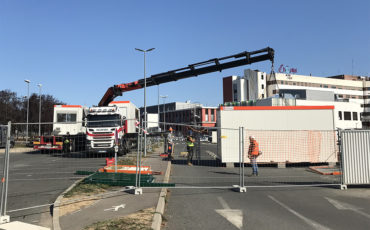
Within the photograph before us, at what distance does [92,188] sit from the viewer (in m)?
8.48

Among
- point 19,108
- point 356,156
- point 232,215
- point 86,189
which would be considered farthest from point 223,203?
point 19,108

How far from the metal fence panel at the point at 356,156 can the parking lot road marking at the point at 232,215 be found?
453 centimetres

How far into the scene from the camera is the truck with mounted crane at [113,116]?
1553 centimetres

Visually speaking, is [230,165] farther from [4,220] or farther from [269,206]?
[4,220]

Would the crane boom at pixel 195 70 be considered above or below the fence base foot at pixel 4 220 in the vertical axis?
above

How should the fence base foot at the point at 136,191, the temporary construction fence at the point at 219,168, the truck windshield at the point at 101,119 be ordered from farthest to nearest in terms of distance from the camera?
the truck windshield at the point at 101,119
the temporary construction fence at the point at 219,168
the fence base foot at the point at 136,191

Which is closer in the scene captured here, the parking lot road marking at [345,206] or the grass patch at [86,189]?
the parking lot road marking at [345,206]

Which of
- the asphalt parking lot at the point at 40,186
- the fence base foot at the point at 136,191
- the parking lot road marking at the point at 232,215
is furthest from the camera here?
the fence base foot at the point at 136,191

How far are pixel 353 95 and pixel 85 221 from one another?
116970mm

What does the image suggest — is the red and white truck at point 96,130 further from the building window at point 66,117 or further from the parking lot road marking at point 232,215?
the parking lot road marking at point 232,215

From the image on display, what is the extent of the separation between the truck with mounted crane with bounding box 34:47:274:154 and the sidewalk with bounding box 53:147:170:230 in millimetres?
5422

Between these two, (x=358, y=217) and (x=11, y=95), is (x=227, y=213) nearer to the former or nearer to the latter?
(x=358, y=217)

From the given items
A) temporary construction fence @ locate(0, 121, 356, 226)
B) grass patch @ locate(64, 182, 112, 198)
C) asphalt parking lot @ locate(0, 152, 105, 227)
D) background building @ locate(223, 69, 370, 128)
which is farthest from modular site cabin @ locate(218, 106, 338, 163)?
background building @ locate(223, 69, 370, 128)

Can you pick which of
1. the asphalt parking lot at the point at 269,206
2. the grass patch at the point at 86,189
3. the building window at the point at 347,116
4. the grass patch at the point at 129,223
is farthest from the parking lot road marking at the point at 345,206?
the building window at the point at 347,116
